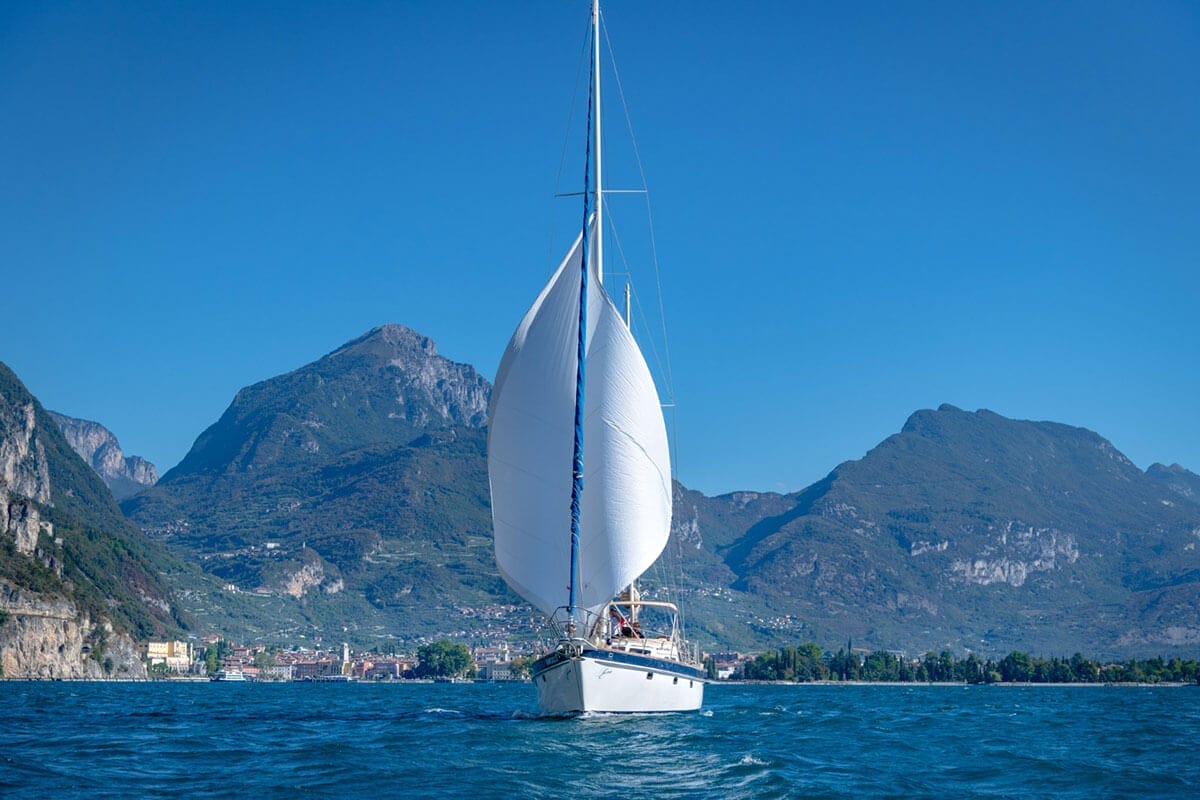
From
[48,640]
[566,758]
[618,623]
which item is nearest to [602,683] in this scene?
[618,623]

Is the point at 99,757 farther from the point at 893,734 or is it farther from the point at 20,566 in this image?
the point at 20,566

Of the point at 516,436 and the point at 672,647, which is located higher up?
the point at 516,436

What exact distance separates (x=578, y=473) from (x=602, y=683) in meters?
7.06

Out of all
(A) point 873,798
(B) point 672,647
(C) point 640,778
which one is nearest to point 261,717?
(B) point 672,647

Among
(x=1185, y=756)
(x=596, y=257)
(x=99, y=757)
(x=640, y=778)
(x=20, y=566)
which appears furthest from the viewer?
(x=20, y=566)

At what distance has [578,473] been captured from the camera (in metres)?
46.8

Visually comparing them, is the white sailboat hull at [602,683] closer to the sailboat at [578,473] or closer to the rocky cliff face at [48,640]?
the sailboat at [578,473]

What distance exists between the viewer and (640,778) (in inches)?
1284

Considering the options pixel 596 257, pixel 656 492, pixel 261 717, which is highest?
pixel 596 257

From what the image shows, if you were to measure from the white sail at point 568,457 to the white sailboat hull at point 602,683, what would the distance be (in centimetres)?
228

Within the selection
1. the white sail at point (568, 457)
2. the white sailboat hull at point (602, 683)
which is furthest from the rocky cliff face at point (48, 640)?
the white sail at point (568, 457)

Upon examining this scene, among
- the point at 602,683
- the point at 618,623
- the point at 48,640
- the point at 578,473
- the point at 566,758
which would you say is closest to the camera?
the point at 566,758

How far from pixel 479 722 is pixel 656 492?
12.2m

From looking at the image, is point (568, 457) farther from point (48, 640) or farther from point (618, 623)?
point (48, 640)
